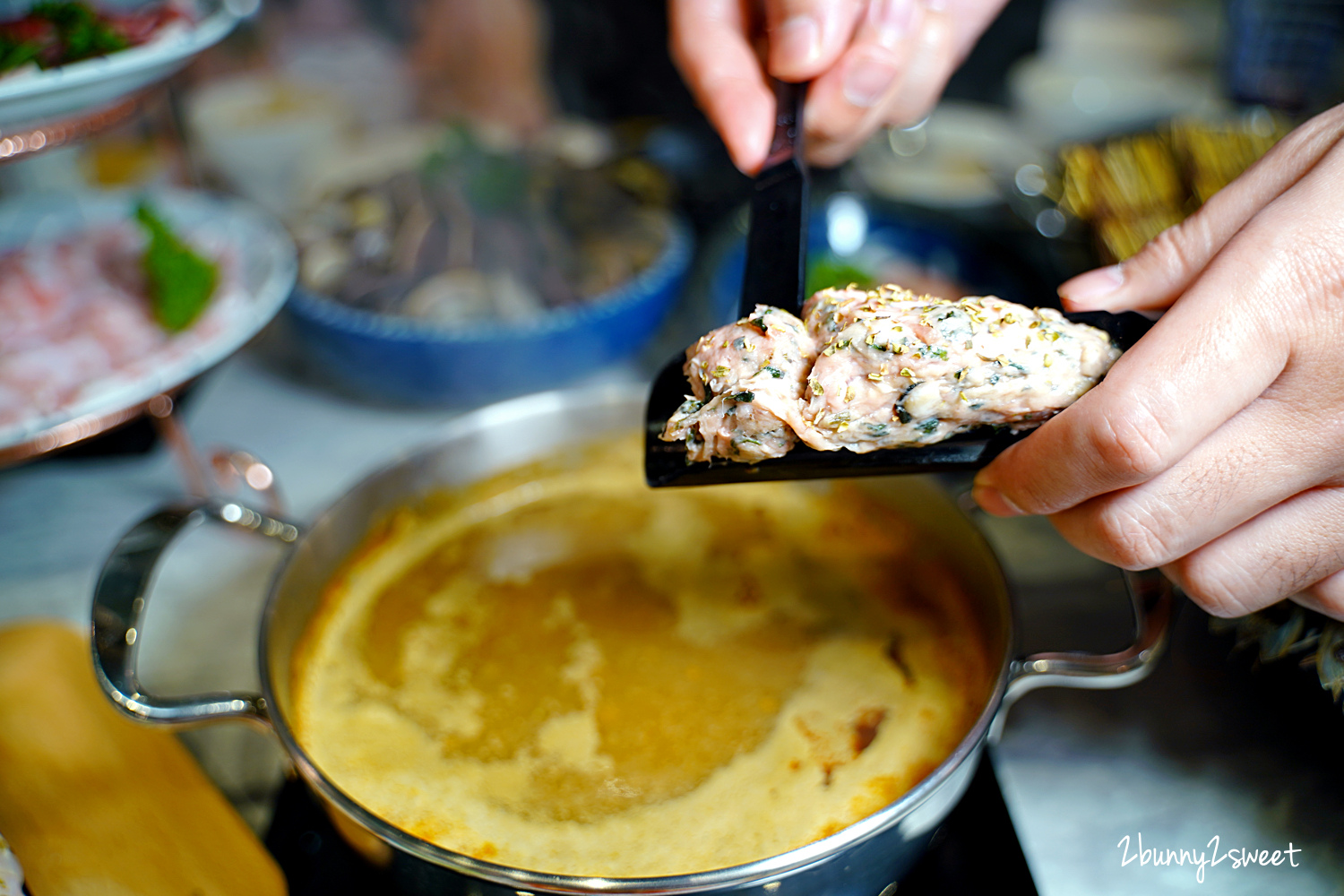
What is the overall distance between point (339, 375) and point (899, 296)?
95 cm

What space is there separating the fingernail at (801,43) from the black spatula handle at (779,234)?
8cm

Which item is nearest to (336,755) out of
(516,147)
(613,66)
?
(516,147)

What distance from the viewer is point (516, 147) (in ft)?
5.01

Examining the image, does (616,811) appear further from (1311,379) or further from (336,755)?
(1311,379)

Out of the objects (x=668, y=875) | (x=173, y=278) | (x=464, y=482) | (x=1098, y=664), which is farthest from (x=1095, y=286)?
(x=173, y=278)

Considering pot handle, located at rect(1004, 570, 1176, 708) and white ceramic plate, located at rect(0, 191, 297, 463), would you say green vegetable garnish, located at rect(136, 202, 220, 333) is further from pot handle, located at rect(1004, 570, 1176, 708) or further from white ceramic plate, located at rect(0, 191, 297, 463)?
pot handle, located at rect(1004, 570, 1176, 708)

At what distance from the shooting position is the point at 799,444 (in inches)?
24.8

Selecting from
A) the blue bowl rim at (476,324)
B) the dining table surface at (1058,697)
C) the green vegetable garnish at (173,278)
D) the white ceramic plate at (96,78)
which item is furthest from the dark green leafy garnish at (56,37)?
the dining table surface at (1058,697)

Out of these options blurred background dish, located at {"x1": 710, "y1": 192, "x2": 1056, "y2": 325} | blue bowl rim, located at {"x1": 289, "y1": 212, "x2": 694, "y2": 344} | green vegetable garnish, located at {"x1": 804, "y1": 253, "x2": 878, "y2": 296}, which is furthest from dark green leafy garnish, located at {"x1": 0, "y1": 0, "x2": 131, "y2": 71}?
green vegetable garnish, located at {"x1": 804, "y1": 253, "x2": 878, "y2": 296}

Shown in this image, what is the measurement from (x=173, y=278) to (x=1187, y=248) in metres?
1.12

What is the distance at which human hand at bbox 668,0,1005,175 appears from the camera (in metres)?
0.82

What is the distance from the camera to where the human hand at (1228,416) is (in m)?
0.53

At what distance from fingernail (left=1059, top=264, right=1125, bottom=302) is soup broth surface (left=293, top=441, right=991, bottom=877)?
339mm

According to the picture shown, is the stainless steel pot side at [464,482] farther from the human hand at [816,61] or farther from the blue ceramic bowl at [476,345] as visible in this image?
the human hand at [816,61]
